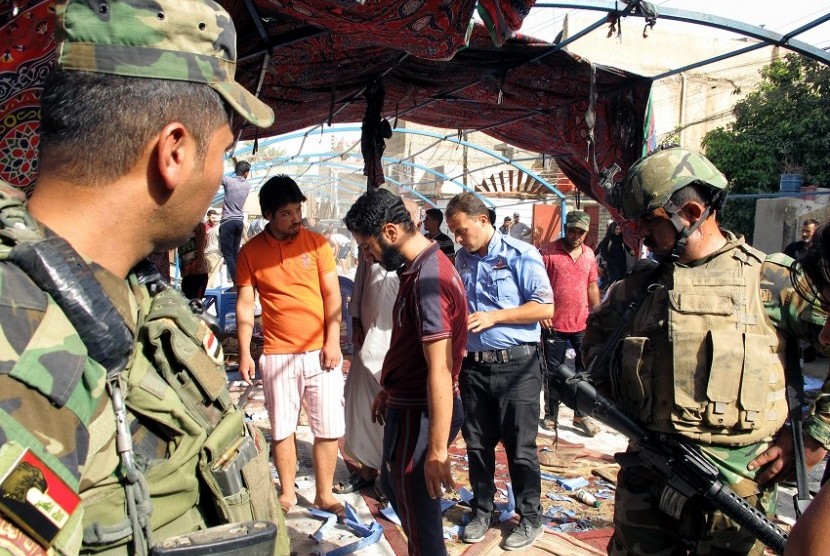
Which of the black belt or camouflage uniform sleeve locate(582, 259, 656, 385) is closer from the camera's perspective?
camouflage uniform sleeve locate(582, 259, 656, 385)

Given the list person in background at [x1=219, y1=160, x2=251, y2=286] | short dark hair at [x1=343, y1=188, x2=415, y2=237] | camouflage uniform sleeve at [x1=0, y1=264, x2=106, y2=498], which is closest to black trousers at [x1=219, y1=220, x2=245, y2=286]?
person in background at [x1=219, y1=160, x2=251, y2=286]

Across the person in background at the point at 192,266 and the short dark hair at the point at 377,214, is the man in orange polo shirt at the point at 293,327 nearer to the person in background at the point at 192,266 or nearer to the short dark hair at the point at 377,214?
the person in background at the point at 192,266

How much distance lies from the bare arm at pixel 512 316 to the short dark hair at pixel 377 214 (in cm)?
98

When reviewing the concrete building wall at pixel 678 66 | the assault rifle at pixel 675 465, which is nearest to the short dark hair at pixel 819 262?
the assault rifle at pixel 675 465

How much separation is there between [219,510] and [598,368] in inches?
70.9

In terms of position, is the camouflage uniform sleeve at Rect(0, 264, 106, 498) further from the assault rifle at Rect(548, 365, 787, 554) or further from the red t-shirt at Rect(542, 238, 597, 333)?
the red t-shirt at Rect(542, 238, 597, 333)

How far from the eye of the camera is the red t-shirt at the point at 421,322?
2.42 metres

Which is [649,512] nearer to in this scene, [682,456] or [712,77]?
[682,456]

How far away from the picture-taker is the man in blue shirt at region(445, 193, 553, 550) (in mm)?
3520

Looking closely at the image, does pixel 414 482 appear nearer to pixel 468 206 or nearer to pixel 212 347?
pixel 212 347

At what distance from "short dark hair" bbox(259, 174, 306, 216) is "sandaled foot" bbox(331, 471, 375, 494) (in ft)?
6.42

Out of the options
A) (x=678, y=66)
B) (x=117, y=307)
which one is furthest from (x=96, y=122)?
(x=678, y=66)

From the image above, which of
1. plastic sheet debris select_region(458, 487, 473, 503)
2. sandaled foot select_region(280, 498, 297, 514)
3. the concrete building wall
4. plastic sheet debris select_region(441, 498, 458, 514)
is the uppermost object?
the concrete building wall

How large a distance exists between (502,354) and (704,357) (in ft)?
5.00
